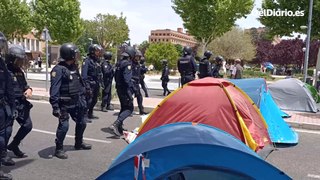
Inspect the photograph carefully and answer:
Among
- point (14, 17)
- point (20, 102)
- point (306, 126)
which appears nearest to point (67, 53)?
point (20, 102)

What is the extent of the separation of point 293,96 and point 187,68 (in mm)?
3620

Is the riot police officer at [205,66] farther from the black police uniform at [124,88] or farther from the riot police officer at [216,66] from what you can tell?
the black police uniform at [124,88]

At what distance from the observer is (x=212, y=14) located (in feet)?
73.3

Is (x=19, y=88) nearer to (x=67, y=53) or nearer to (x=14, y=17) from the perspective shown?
(x=67, y=53)

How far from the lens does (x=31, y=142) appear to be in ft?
21.0

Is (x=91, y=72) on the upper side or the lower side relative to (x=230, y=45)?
lower

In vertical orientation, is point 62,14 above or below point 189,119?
above

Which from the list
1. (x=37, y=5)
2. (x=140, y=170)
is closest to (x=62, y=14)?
(x=37, y=5)

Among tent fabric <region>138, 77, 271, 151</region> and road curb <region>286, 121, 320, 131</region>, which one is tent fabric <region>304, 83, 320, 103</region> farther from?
tent fabric <region>138, 77, 271, 151</region>

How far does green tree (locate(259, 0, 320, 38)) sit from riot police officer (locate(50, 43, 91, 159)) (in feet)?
53.8

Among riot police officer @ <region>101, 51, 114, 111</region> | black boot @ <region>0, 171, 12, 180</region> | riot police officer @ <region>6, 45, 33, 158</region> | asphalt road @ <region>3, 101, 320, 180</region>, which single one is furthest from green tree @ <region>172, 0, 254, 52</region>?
black boot @ <region>0, 171, 12, 180</region>

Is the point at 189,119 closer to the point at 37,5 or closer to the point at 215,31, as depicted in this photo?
the point at 215,31

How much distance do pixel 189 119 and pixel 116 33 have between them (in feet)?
147

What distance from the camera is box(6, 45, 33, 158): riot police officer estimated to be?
500cm
